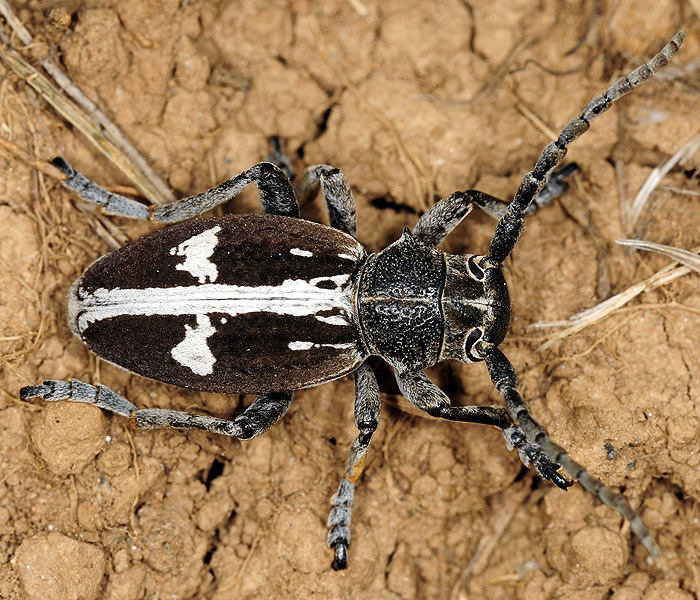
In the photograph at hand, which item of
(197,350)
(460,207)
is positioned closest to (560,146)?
(460,207)

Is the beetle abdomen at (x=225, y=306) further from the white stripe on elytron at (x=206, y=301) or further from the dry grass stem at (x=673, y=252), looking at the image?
the dry grass stem at (x=673, y=252)

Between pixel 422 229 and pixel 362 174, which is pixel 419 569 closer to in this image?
pixel 422 229

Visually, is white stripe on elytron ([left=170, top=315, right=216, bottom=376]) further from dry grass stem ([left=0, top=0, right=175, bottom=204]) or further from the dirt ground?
dry grass stem ([left=0, top=0, right=175, bottom=204])

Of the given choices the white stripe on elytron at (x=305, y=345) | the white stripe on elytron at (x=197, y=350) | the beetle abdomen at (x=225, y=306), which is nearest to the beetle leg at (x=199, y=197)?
the beetle abdomen at (x=225, y=306)

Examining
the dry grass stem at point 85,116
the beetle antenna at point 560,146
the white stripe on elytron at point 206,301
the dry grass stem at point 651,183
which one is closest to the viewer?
the beetle antenna at point 560,146

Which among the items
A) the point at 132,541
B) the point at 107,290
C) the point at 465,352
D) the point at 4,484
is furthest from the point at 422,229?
the point at 4,484

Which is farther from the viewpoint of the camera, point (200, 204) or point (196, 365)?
point (200, 204)

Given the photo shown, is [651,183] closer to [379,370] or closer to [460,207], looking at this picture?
[460,207]
